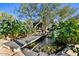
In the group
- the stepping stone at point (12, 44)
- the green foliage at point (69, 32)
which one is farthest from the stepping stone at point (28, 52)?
the green foliage at point (69, 32)

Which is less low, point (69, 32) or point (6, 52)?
point (69, 32)

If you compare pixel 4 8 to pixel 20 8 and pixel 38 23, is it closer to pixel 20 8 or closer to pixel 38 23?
pixel 20 8

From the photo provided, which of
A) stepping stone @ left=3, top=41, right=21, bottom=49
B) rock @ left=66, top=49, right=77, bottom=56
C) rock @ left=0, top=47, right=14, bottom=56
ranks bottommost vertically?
rock @ left=66, top=49, right=77, bottom=56

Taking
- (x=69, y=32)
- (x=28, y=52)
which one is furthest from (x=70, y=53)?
(x=28, y=52)

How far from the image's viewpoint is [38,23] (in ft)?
5.63

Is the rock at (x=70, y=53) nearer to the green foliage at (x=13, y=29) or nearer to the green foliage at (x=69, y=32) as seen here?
the green foliage at (x=69, y=32)

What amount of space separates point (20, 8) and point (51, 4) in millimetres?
273

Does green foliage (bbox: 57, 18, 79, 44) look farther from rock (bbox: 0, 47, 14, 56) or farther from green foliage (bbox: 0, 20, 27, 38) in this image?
rock (bbox: 0, 47, 14, 56)

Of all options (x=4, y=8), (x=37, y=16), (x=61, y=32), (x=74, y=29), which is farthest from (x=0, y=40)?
(x=74, y=29)

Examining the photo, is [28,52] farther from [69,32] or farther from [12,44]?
[69,32]

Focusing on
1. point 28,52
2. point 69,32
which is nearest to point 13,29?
point 28,52

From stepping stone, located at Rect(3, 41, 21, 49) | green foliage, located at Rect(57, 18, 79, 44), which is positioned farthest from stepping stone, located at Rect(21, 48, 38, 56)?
green foliage, located at Rect(57, 18, 79, 44)

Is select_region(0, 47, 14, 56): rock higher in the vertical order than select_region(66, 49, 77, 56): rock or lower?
higher

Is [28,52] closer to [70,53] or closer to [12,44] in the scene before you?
[12,44]
